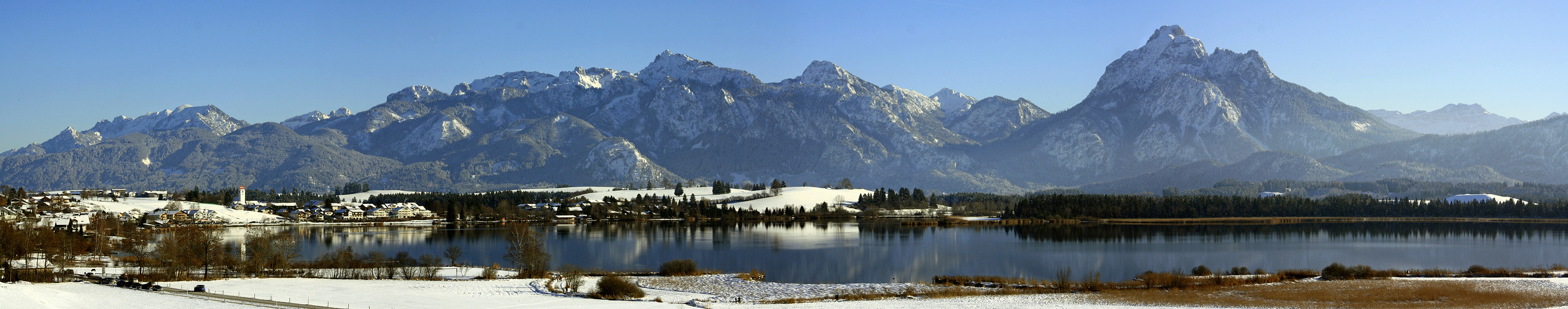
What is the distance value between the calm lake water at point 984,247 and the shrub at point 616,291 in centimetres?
1433

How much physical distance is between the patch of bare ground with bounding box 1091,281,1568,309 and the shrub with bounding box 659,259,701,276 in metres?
25.7

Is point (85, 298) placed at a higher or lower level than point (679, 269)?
higher

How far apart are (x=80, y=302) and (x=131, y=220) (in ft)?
407

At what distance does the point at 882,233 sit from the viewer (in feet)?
417

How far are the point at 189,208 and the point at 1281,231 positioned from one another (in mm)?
181380

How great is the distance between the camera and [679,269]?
62.0m

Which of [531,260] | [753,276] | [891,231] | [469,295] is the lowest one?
[891,231]

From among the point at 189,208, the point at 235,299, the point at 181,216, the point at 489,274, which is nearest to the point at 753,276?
the point at 489,274

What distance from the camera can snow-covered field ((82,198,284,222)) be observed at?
167 metres

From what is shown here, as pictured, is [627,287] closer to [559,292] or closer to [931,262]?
[559,292]

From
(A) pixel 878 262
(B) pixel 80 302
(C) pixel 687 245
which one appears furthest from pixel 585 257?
(B) pixel 80 302

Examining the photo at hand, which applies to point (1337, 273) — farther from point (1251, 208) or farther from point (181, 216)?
point (181, 216)

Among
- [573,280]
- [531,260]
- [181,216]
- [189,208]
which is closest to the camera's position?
[573,280]

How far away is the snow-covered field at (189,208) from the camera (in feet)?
549
